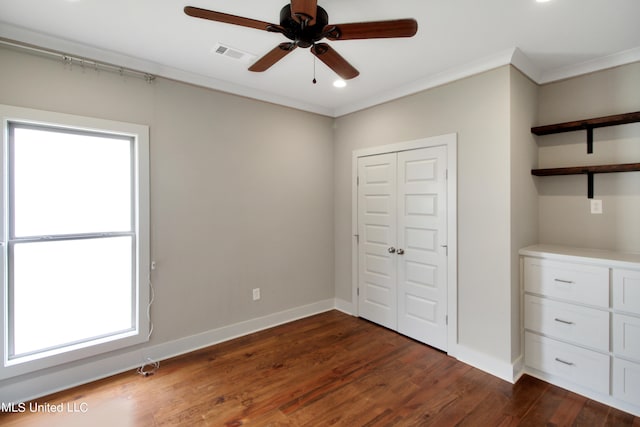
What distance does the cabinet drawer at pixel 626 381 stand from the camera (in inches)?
82.0

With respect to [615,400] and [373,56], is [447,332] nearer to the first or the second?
[615,400]

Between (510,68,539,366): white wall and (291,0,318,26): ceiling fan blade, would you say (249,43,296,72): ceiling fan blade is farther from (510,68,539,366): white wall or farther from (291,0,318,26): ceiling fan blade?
(510,68,539,366): white wall

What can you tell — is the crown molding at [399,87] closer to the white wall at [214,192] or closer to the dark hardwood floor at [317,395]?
the white wall at [214,192]

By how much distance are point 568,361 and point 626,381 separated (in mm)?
321

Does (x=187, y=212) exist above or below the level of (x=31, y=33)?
below

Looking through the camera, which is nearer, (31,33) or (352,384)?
(31,33)

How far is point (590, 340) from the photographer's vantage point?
229 centimetres

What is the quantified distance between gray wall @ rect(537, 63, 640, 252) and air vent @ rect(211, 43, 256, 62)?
2767mm

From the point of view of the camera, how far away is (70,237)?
245 centimetres

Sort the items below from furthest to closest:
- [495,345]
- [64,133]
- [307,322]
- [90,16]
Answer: [307,322]
[495,345]
[64,133]
[90,16]

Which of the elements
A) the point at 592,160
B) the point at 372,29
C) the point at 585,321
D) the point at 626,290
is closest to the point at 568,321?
the point at 585,321

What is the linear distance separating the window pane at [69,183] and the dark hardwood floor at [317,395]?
4.27 feet

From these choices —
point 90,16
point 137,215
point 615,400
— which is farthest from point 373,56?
point 615,400

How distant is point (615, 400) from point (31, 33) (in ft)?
16.1
